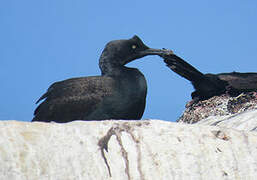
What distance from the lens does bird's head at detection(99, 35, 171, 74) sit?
757 centimetres

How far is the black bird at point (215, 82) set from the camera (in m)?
10.9

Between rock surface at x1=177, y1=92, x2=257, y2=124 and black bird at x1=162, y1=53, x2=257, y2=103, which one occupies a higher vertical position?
black bird at x1=162, y1=53, x2=257, y2=103

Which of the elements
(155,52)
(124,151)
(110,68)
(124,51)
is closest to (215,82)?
Result: (155,52)

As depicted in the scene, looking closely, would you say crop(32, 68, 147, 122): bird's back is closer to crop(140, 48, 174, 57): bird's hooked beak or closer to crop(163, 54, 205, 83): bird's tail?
crop(140, 48, 174, 57): bird's hooked beak

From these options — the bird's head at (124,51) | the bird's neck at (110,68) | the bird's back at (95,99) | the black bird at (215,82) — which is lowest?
the bird's back at (95,99)

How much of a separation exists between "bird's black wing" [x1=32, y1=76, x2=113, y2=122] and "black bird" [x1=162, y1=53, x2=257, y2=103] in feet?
12.8

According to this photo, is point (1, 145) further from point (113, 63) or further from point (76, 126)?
point (113, 63)

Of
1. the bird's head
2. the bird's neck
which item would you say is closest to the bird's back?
the bird's neck

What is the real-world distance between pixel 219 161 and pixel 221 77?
21.3 ft

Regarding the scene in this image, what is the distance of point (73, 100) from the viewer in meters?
7.01

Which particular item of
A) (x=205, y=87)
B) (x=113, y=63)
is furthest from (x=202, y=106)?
(x=113, y=63)

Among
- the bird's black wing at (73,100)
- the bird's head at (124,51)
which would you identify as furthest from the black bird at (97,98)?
the bird's head at (124,51)

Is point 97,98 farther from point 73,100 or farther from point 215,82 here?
point 215,82

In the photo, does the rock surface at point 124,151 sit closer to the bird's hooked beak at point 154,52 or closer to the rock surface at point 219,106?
the bird's hooked beak at point 154,52
